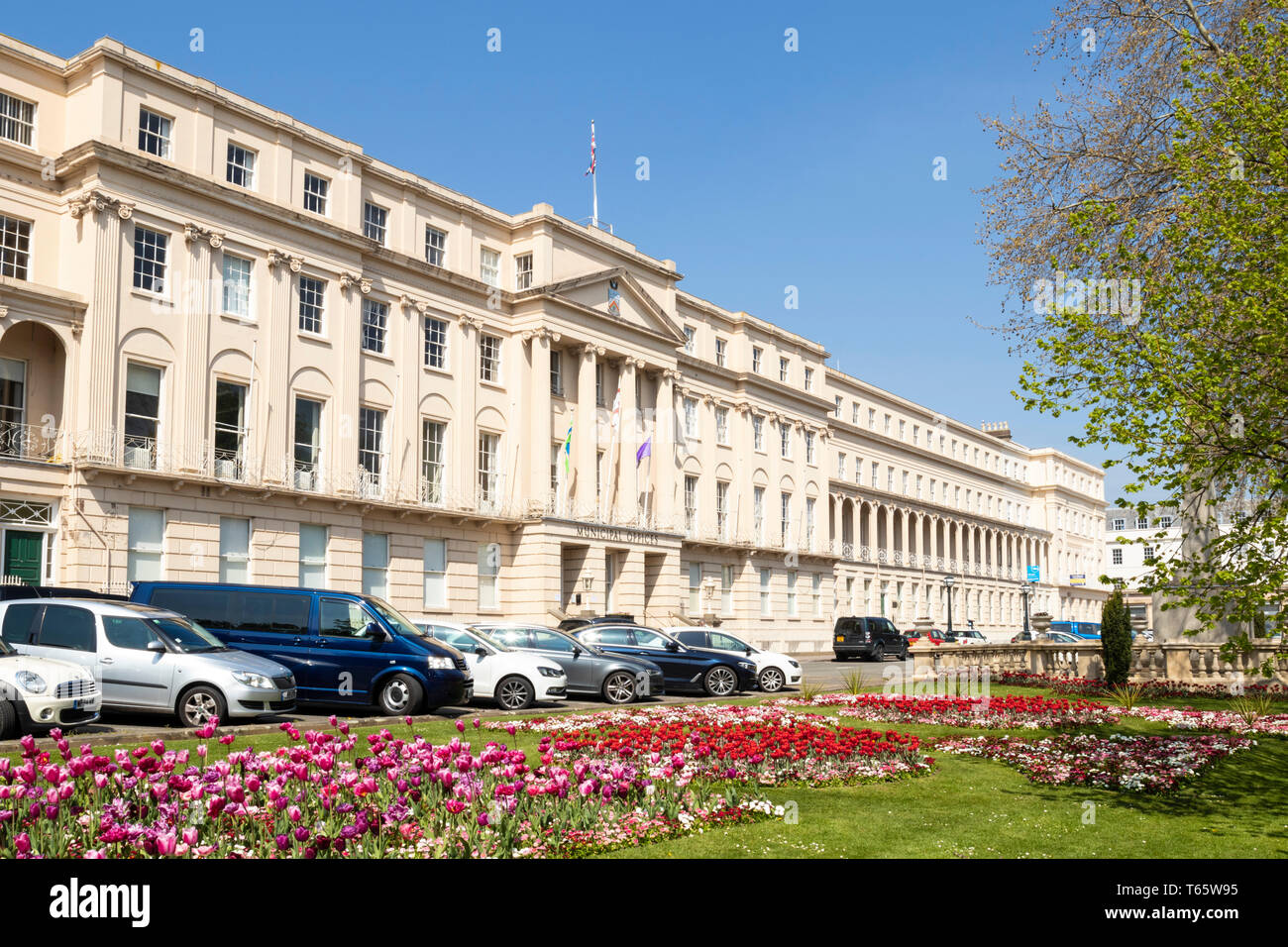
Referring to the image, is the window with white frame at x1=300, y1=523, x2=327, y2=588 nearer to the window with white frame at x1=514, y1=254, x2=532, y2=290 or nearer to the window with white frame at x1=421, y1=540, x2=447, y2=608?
the window with white frame at x1=421, y1=540, x2=447, y2=608

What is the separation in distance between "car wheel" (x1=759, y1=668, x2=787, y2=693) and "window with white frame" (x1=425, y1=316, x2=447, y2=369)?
680 inches

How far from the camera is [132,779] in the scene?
8062 mm

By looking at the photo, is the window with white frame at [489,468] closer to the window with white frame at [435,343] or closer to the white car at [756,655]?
the window with white frame at [435,343]

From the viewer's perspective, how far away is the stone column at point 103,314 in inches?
1093

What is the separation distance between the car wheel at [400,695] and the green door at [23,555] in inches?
525

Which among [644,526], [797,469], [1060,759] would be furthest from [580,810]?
[797,469]

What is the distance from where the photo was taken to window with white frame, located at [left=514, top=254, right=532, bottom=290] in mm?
41875

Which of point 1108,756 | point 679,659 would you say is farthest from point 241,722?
point 1108,756

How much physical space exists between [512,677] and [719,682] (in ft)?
21.8

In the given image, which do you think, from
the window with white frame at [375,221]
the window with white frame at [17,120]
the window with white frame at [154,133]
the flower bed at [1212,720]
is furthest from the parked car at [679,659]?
the window with white frame at [17,120]

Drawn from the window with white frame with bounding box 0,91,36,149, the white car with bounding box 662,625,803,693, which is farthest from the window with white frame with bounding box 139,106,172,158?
the white car with bounding box 662,625,803,693

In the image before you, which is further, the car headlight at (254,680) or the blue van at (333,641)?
the blue van at (333,641)

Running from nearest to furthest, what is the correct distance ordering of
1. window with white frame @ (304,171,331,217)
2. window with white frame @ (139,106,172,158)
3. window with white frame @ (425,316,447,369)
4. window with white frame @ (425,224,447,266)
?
window with white frame @ (139,106,172,158) < window with white frame @ (304,171,331,217) < window with white frame @ (425,316,447,369) < window with white frame @ (425,224,447,266)
